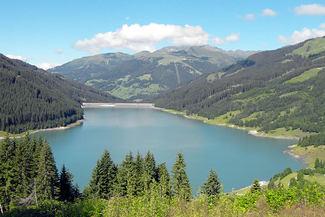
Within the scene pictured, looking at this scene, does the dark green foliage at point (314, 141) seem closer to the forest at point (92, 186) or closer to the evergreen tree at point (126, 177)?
the forest at point (92, 186)

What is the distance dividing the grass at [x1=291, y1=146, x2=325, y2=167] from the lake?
642cm

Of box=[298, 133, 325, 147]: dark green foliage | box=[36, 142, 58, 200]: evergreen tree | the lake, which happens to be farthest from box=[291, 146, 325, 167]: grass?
box=[36, 142, 58, 200]: evergreen tree

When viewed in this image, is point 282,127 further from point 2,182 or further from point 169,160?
point 2,182

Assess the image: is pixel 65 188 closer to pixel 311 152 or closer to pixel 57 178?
pixel 57 178

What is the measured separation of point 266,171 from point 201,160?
76.8ft

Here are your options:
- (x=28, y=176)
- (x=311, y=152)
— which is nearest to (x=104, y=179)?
(x=28, y=176)

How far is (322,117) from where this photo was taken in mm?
170625

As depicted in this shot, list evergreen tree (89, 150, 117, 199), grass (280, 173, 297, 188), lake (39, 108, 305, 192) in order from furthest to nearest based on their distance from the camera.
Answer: lake (39, 108, 305, 192) < grass (280, 173, 297, 188) < evergreen tree (89, 150, 117, 199)

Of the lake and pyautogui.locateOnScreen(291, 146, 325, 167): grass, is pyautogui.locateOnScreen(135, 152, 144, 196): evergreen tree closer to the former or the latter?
the lake

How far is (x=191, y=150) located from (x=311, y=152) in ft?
165

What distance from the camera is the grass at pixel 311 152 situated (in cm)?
11101

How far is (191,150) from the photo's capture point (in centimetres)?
12238

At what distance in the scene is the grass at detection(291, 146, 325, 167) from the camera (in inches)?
4370

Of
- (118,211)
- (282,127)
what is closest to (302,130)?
(282,127)
